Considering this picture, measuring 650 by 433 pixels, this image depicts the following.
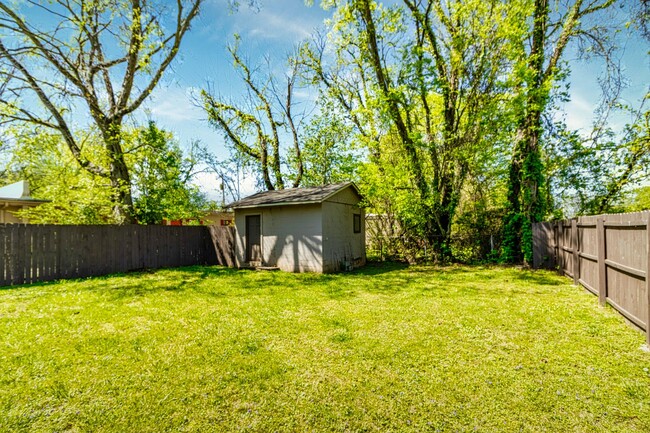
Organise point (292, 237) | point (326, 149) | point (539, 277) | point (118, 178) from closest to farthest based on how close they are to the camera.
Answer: point (539, 277) → point (292, 237) → point (118, 178) → point (326, 149)

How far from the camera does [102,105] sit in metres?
13.2

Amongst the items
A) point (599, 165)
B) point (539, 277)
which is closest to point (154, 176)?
point (539, 277)

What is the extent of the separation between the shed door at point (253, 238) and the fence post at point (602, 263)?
9277 millimetres

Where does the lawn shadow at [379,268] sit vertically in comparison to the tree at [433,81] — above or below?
below

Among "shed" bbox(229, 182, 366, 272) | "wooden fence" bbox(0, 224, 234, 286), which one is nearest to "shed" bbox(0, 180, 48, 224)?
"wooden fence" bbox(0, 224, 234, 286)

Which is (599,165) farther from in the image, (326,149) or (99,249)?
(99,249)

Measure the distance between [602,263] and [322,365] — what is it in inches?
200

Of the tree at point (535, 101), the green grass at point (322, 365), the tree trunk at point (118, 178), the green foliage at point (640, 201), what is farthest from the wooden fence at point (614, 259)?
the tree trunk at point (118, 178)

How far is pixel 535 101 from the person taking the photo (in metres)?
10.1

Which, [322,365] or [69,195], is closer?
[322,365]

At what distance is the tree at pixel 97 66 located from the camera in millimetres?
9695

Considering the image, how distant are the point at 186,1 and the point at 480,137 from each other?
11954 mm

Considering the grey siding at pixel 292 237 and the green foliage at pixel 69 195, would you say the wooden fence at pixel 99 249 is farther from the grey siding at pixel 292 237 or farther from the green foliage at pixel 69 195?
the grey siding at pixel 292 237

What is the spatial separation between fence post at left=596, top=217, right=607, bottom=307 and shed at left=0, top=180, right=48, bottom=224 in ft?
64.5
